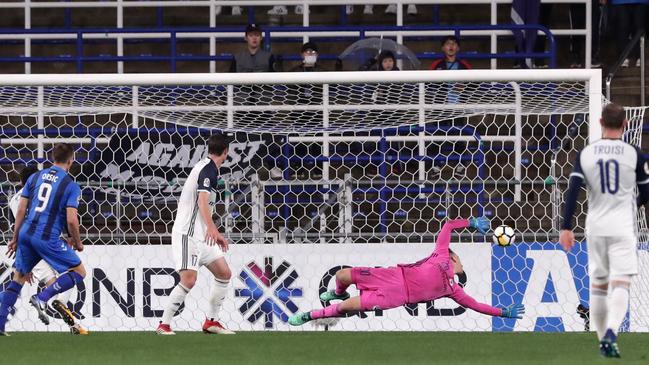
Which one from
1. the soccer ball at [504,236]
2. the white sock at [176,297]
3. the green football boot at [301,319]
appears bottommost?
the green football boot at [301,319]

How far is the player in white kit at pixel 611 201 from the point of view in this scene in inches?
349

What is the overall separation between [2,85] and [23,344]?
2680mm

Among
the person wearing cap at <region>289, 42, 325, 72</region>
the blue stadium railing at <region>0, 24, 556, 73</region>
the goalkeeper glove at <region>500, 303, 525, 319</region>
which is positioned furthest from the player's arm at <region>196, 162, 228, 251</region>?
the blue stadium railing at <region>0, 24, 556, 73</region>

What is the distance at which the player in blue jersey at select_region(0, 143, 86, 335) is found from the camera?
440 inches

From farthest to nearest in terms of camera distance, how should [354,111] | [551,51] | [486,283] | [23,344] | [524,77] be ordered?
[551,51], [354,111], [486,283], [524,77], [23,344]

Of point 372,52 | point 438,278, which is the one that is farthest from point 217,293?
point 372,52

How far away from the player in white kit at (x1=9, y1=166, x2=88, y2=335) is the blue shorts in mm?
295

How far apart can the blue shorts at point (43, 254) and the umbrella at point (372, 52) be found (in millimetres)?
4720

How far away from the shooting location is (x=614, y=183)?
892cm

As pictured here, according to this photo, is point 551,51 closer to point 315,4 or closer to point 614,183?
point 315,4

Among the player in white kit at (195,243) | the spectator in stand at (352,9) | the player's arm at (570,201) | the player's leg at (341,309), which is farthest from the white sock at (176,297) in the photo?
the spectator in stand at (352,9)

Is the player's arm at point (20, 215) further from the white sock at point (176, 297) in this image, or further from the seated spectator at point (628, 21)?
the seated spectator at point (628, 21)

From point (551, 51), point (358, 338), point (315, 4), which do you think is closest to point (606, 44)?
point (551, 51)

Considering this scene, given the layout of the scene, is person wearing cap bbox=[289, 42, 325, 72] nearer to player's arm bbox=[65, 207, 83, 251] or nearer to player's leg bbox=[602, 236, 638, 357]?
player's arm bbox=[65, 207, 83, 251]
